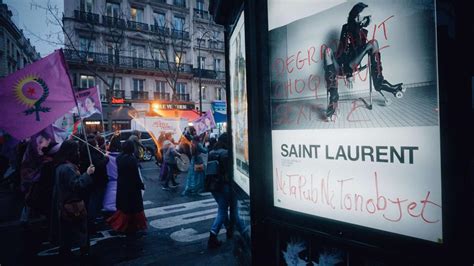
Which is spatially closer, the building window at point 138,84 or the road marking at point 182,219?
the road marking at point 182,219

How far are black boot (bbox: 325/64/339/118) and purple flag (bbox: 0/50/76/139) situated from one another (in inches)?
159

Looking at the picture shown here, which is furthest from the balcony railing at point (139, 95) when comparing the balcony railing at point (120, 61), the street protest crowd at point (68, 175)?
the street protest crowd at point (68, 175)

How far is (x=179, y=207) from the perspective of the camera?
7.66 m

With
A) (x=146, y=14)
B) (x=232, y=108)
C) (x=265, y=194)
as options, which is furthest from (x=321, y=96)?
(x=146, y=14)

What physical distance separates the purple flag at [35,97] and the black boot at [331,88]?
404cm

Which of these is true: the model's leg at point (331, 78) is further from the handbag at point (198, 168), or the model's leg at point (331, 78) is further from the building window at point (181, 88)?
the building window at point (181, 88)

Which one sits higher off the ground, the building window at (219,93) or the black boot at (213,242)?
the building window at (219,93)

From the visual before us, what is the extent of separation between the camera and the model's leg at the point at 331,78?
1.83 m

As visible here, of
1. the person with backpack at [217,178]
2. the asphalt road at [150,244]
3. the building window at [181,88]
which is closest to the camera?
the asphalt road at [150,244]

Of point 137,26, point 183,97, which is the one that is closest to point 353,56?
point 183,97

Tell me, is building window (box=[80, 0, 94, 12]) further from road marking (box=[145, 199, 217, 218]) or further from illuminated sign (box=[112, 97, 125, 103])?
road marking (box=[145, 199, 217, 218])

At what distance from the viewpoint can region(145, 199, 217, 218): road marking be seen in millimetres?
7212

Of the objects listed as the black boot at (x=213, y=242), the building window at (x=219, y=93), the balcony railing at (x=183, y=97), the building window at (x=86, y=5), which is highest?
the building window at (x=86, y=5)

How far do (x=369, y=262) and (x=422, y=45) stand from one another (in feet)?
3.98
